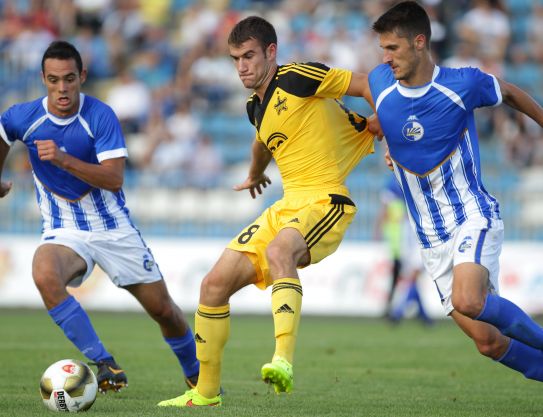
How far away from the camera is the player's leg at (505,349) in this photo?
22.8ft

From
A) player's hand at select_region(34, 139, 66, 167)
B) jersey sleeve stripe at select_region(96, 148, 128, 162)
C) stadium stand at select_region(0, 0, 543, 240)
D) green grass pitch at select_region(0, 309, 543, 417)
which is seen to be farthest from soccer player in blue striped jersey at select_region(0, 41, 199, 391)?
stadium stand at select_region(0, 0, 543, 240)

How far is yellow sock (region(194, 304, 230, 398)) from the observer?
7219 mm

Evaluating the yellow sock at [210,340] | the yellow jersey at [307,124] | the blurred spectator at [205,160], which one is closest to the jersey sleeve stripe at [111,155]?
the yellow jersey at [307,124]

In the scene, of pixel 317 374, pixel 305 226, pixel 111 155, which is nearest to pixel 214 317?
pixel 305 226

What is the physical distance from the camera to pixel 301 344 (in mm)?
12961

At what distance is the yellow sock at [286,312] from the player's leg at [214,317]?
370mm

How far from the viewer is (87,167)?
305 inches

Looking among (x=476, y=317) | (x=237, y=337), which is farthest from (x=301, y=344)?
(x=476, y=317)

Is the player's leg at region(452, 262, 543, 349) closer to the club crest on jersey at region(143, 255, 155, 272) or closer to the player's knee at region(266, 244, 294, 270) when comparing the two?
the player's knee at region(266, 244, 294, 270)

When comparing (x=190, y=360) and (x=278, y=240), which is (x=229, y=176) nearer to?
(x=190, y=360)

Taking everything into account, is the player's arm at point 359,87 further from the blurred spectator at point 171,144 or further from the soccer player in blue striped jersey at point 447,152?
the blurred spectator at point 171,144

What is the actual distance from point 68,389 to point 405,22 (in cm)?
333

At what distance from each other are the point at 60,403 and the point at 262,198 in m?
11.7

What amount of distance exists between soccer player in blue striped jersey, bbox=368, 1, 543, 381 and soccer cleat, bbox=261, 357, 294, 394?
123cm
